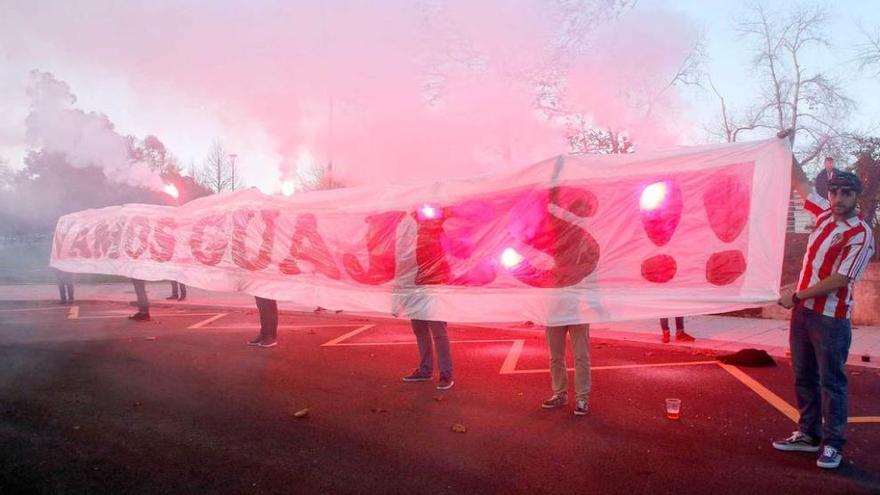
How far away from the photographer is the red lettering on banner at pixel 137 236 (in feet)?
27.2

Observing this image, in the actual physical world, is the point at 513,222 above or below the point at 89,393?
above

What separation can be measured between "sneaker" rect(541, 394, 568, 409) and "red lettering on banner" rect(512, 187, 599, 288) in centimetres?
99

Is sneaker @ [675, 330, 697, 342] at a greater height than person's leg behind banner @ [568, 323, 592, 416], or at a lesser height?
lesser

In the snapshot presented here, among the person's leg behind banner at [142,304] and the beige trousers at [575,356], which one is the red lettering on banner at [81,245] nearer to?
the person's leg behind banner at [142,304]

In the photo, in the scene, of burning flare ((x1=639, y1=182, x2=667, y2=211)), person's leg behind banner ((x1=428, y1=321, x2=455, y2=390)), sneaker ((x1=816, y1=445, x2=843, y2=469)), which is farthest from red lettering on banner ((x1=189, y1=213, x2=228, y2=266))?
sneaker ((x1=816, y1=445, x2=843, y2=469))

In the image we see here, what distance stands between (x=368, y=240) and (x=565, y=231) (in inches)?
82.4

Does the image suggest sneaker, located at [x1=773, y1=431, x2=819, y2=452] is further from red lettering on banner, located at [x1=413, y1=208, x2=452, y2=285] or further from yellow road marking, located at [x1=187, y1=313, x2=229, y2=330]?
yellow road marking, located at [x1=187, y1=313, x2=229, y2=330]

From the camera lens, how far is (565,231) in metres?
4.59

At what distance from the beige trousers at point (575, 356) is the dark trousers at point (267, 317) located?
4.34m

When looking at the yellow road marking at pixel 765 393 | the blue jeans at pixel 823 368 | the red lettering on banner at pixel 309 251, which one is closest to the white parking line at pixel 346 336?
the red lettering on banner at pixel 309 251

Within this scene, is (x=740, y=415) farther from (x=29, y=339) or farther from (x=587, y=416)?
(x=29, y=339)

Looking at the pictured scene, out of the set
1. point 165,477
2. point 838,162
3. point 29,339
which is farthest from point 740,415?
point 838,162

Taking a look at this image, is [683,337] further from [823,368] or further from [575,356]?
[823,368]

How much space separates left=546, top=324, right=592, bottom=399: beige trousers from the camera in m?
4.57
